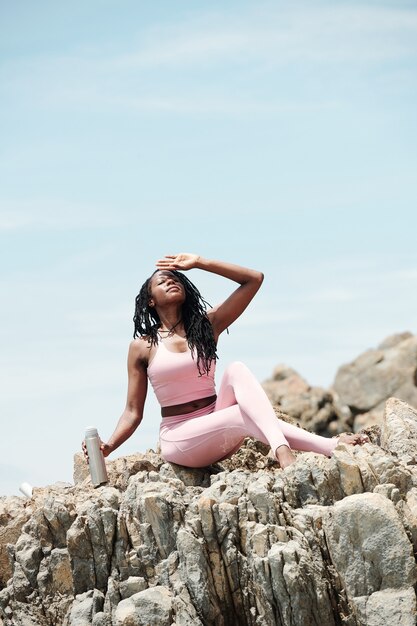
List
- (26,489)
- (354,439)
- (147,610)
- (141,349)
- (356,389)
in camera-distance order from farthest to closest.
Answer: (356,389) → (26,489) → (141,349) → (354,439) → (147,610)

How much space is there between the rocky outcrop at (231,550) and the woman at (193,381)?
66 cm

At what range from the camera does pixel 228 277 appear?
1430cm

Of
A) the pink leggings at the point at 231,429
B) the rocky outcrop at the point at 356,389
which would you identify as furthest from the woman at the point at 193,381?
the rocky outcrop at the point at 356,389

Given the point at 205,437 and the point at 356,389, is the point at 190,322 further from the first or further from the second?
the point at 356,389

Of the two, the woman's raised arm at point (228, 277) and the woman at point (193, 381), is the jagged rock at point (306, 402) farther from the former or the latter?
the woman at point (193, 381)

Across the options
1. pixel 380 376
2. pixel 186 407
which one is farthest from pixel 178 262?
pixel 380 376

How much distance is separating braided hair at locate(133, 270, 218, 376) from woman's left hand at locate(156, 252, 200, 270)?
0.19 meters

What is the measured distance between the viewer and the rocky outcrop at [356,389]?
49.8m

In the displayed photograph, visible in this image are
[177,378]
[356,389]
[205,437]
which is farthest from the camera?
[356,389]

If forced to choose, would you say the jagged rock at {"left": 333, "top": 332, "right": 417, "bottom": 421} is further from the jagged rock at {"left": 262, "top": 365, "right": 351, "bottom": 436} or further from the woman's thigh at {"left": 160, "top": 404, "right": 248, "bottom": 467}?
the woman's thigh at {"left": 160, "top": 404, "right": 248, "bottom": 467}

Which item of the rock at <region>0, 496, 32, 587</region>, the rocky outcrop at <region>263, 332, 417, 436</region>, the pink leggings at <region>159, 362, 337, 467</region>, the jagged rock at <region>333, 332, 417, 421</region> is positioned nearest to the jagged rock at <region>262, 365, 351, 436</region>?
the rocky outcrop at <region>263, 332, 417, 436</region>

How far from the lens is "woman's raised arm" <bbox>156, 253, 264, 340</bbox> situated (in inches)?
556

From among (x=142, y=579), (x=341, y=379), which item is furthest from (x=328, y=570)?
(x=341, y=379)

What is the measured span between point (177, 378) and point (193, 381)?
20 cm
